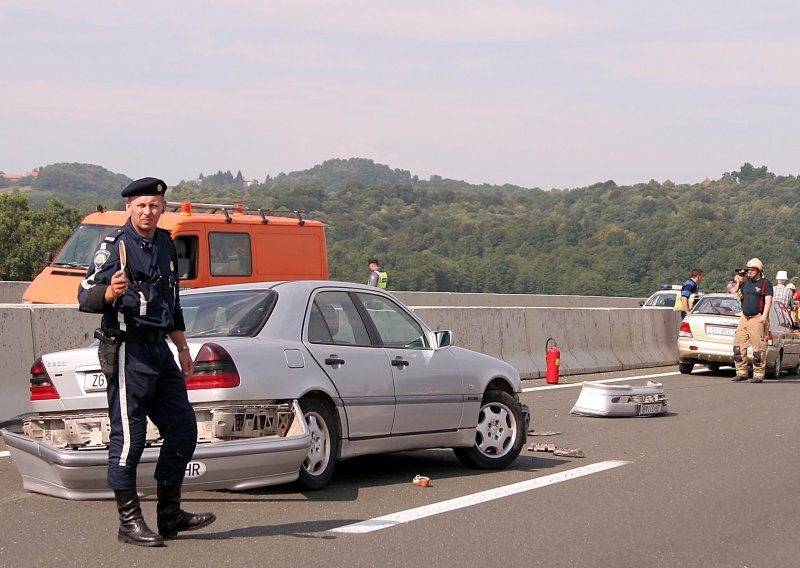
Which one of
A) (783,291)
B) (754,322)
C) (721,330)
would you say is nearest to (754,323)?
(754,322)

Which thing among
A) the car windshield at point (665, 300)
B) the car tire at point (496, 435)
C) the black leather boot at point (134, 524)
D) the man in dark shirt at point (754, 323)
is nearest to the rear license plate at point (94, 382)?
the black leather boot at point (134, 524)

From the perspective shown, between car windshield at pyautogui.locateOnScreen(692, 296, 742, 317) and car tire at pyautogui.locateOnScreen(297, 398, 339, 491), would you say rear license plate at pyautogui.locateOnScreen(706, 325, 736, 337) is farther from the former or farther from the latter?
car tire at pyautogui.locateOnScreen(297, 398, 339, 491)

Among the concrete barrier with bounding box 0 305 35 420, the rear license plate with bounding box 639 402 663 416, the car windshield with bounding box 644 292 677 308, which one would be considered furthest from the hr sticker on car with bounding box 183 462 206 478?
the car windshield with bounding box 644 292 677 308

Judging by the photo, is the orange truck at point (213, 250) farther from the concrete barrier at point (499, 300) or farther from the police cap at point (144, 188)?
the police cap at point (144, 188)

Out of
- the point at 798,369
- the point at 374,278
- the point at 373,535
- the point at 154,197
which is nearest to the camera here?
the point at 154,197

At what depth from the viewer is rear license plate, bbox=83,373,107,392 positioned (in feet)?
24.9

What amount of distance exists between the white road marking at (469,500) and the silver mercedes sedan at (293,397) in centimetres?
56

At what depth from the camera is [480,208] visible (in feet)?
524

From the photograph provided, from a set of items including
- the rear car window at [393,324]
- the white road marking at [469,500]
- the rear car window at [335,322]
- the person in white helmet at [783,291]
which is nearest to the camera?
the white road marking at [469,500]

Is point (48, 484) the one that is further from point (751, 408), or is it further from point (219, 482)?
point (751, 408)

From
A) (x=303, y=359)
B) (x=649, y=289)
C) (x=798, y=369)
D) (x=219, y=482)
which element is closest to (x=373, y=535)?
(x=219, y=482)

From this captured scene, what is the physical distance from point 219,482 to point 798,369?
17.3 metres

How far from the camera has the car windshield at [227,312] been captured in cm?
820

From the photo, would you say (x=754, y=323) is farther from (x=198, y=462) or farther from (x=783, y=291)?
(x=198, y=462)
